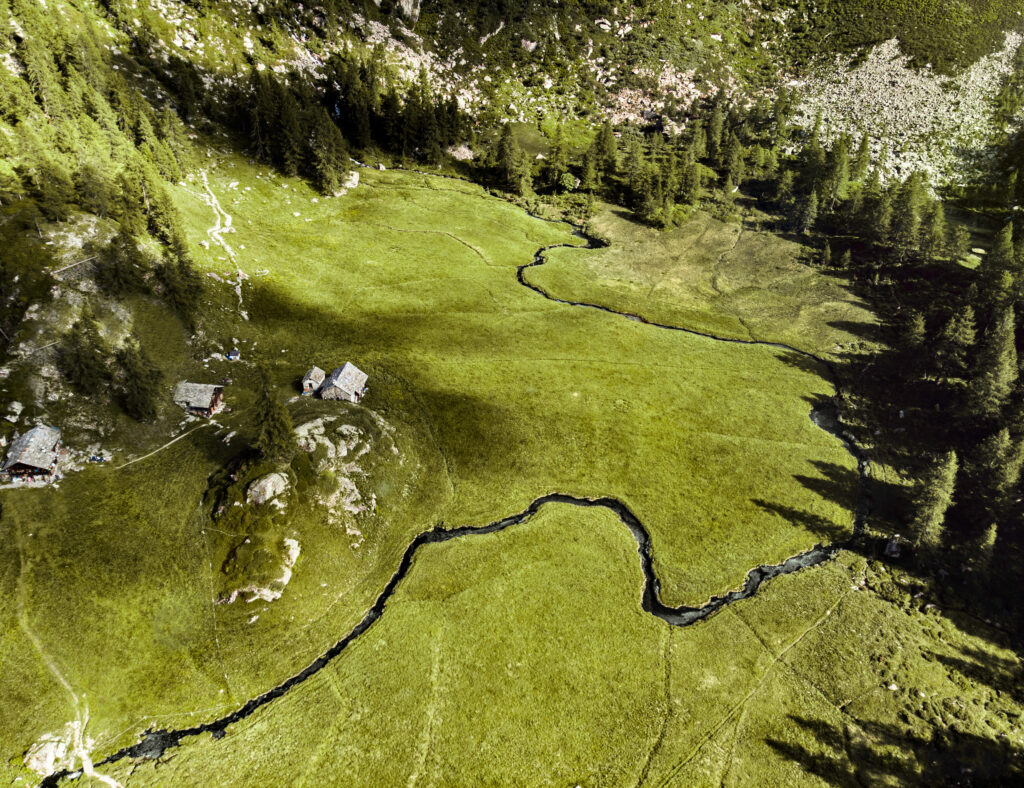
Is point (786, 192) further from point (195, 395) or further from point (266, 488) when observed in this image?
point (195, 395)

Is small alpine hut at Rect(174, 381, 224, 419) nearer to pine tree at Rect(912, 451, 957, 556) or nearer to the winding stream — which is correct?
the winding stream

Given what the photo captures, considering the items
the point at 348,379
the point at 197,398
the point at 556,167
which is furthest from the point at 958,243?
the point at 197,398

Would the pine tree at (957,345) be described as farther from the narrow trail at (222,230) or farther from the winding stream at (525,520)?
the narrow trail at (222,230)

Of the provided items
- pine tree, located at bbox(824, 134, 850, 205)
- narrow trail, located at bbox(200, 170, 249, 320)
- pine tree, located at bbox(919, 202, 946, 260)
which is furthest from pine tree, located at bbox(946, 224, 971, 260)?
narrow trail, located at bbox(200, 170, 249, 320)

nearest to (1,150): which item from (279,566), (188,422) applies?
(188,422)

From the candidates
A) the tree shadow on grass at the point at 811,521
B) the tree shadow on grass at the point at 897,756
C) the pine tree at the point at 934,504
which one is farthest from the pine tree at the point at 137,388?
the pine tree at the point at 934,504

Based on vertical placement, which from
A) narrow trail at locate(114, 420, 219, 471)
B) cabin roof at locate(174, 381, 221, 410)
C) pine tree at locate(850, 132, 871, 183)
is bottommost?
narrow trail at locate(114, 420, 219, 471)

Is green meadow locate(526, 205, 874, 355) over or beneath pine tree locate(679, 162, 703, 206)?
beneath
